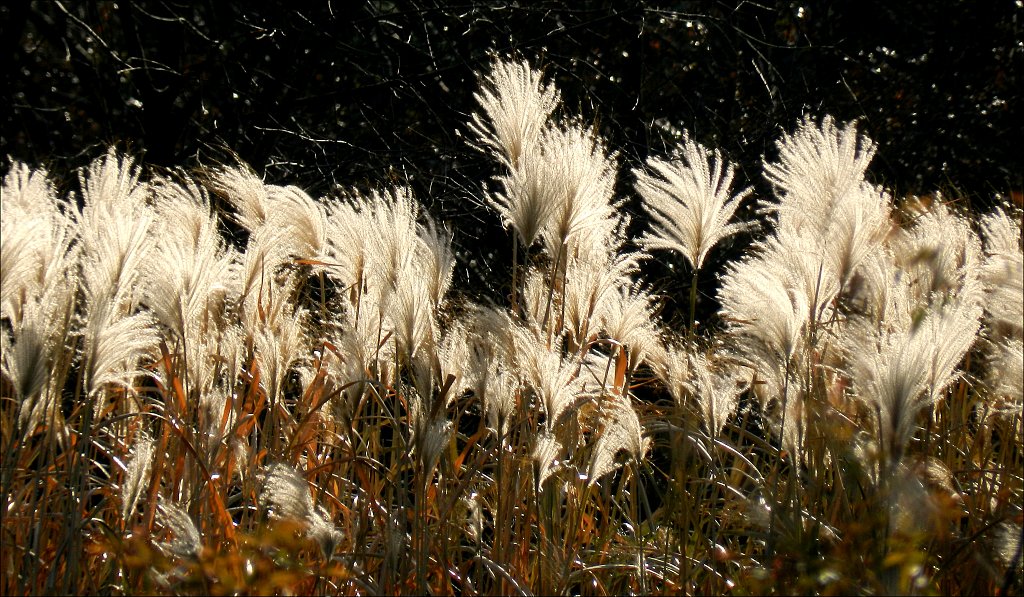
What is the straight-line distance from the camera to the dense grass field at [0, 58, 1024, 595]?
2.18 metres

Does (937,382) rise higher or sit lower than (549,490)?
higher

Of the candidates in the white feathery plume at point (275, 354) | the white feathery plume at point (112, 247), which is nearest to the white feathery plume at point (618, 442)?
the white feathery plume at point (275, 354)

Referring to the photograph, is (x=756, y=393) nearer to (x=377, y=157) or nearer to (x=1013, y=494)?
(x=1013, y=494)

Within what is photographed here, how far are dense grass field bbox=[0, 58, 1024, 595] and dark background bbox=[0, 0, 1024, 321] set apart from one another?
2934 mm

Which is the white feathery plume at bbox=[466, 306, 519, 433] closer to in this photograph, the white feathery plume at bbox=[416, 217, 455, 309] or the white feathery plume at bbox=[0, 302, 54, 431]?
the white feathery plume at bbox=[416, 217, 455, 309]

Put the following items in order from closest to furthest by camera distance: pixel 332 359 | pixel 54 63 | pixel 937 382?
1. pixel 937 382
2. pixel 332 359
3. pixel 54 63

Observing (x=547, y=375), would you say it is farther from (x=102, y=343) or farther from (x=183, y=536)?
(x=102, y=343)

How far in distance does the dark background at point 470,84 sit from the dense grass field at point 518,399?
9.63ft

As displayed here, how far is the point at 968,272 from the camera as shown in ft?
9.36

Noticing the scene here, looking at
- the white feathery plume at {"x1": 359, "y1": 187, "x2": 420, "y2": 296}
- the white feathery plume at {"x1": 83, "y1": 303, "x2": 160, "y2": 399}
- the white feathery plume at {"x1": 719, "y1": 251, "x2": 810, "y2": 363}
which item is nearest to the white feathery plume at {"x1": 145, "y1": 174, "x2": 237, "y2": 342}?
the white feathery plume at {"x1": 83, "y1": 303, "x2": 160, "y2": 399}

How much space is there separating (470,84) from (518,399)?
156 inches

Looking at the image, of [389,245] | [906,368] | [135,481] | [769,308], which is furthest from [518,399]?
[906,368]

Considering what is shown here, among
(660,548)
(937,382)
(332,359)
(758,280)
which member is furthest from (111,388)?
(937,382)

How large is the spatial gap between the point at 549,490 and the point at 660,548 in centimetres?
34
